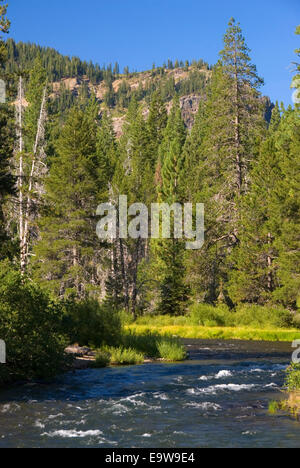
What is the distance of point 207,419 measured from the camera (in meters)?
13.0

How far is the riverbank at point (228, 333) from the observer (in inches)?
1258

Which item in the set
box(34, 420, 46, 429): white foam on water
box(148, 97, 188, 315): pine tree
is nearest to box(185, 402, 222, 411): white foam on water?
box(34, 420, 46, 429): white foam on water

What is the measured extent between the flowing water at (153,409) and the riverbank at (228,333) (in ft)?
34.4

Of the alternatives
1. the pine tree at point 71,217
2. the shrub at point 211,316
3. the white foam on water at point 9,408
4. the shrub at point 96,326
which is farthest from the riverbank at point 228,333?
the white foam on water at point 9,408

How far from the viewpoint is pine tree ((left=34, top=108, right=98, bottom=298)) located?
39.6 metres

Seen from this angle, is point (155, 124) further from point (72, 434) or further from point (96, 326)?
point (72, 434)

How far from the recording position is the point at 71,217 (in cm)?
4038

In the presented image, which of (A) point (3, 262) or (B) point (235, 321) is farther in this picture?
(B) point (235, 321)

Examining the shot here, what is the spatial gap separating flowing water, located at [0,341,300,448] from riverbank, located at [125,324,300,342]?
1049 cm

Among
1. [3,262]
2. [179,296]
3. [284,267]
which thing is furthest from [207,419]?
[179,296]

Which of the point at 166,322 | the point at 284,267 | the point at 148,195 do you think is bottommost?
the point at 166,322

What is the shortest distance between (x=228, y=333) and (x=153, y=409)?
2002 cm

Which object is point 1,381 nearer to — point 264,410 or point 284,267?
point 264,410
